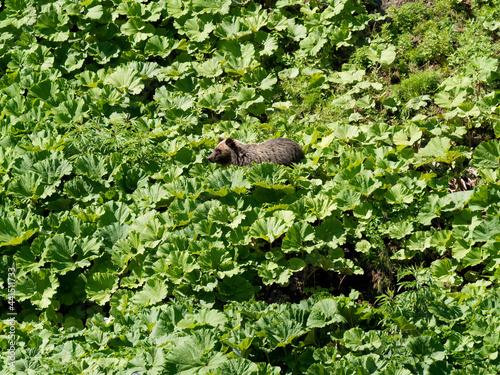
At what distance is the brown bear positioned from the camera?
699 centimetres

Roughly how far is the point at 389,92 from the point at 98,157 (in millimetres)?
4347

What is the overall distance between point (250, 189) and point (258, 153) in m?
0.63

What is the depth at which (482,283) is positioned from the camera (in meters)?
5.42

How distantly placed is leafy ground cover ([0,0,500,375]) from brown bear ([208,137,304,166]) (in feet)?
0.73

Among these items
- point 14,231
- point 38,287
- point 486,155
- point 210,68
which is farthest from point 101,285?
point 486,155

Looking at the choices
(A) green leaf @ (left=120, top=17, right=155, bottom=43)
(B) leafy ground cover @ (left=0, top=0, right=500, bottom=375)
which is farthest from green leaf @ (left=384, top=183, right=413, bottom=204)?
(A) green leaf @ (left=120, top=17, right=155, bottom=43)

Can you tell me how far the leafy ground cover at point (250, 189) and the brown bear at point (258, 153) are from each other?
222 mm

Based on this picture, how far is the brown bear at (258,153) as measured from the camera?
22.9ft

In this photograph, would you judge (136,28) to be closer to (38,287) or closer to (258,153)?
(258,153)

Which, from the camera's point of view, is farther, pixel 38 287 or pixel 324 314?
pixel 38 287

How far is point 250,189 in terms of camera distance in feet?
21.9

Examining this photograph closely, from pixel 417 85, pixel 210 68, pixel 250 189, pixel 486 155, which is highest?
pixel 210 68

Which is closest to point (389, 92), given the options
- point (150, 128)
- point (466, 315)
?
point (150, 128)

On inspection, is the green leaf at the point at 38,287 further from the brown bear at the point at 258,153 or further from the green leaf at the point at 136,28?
the green leaf at the point at 136,28
